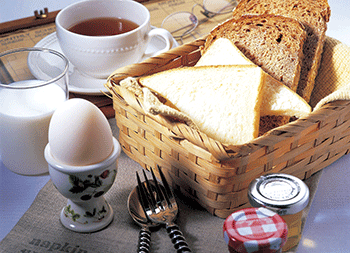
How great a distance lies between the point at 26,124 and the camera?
799mm

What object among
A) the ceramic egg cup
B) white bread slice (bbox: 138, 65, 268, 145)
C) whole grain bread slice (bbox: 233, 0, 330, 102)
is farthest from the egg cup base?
whole grain bread slice (bbox: 233, 0, 330, 102)

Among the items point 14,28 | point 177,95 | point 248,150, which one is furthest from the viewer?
point 14,28

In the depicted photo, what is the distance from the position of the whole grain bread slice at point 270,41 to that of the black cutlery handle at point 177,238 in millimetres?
379

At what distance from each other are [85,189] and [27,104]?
0.23 metres

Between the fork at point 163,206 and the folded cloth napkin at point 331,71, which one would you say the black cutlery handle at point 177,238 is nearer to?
the fork at point 163,206

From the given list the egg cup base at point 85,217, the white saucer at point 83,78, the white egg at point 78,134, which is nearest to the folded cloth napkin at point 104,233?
the egg cup base at point 85,217

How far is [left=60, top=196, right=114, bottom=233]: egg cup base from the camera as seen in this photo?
29.1 inches

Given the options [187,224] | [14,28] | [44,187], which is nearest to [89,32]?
[14,28]

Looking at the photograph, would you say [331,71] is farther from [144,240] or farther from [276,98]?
[144,240]

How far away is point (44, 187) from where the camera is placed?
82 centimetres

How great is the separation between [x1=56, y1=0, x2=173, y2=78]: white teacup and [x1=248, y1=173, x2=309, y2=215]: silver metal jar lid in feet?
1.69

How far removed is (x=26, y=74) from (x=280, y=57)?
526 mm

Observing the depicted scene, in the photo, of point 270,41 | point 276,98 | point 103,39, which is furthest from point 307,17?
point 103,39

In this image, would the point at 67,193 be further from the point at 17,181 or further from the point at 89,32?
the point at 89,32
